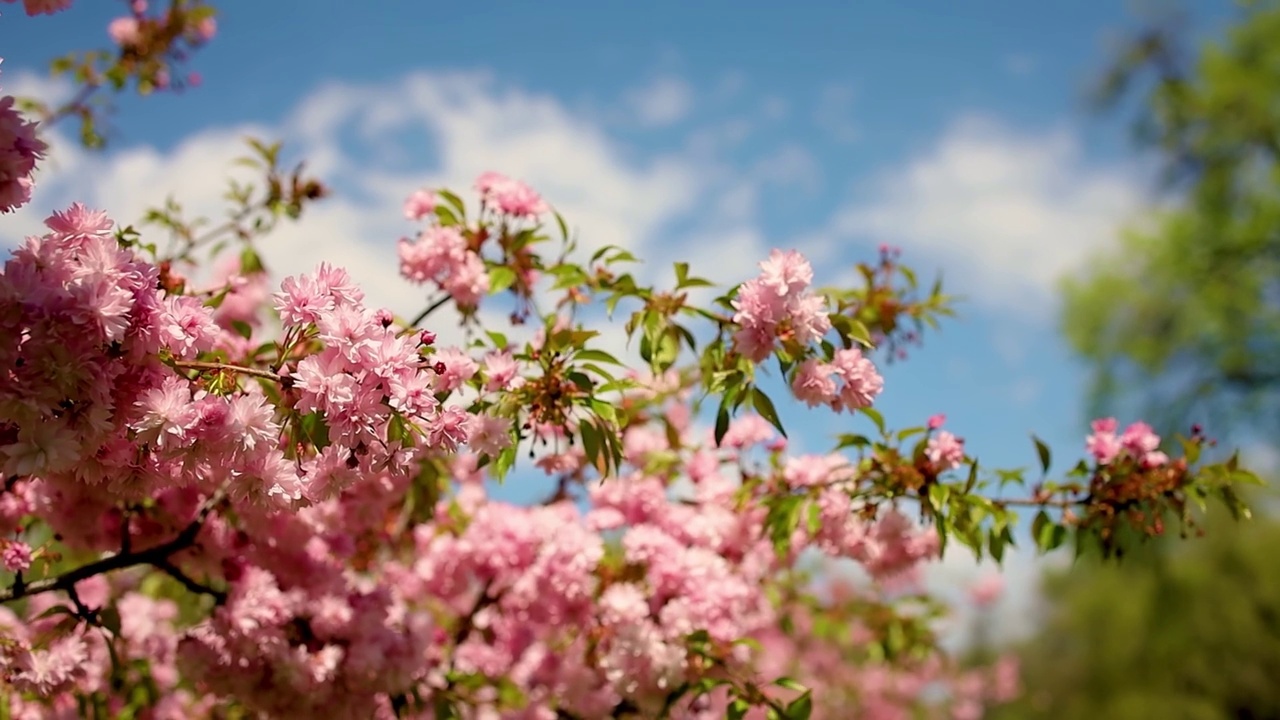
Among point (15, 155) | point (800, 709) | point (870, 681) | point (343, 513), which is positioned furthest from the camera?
point (870, 681)

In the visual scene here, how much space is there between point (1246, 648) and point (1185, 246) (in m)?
5.71

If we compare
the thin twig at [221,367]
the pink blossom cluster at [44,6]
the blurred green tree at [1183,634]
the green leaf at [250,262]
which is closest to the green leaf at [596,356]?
the thin twig at [221,367]

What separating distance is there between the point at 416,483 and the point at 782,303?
1.42 meters

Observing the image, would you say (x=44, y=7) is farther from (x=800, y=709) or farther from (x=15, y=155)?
(x=800, y=709)

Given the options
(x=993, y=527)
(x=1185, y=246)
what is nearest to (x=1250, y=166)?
(x=1185, y=246)

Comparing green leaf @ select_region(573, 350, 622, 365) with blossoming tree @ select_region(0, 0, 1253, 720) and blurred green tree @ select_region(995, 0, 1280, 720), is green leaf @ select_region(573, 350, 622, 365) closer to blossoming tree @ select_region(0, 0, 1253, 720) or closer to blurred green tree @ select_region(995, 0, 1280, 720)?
blossoming tree @ select_region(0, 0, 1253, 720)

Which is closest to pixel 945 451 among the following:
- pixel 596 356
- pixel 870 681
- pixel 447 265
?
pixel 596 356

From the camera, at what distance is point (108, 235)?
5.17ft

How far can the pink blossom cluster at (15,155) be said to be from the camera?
136 centimetres

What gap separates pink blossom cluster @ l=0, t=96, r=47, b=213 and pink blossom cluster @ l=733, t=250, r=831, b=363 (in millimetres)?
1412

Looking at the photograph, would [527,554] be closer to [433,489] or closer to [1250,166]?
[433,489]

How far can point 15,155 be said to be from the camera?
4.47 ft

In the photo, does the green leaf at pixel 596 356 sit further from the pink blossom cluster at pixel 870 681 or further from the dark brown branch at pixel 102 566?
the pink blossom cluster at pixel 870 681

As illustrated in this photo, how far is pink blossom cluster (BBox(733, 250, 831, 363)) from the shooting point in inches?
84.0
